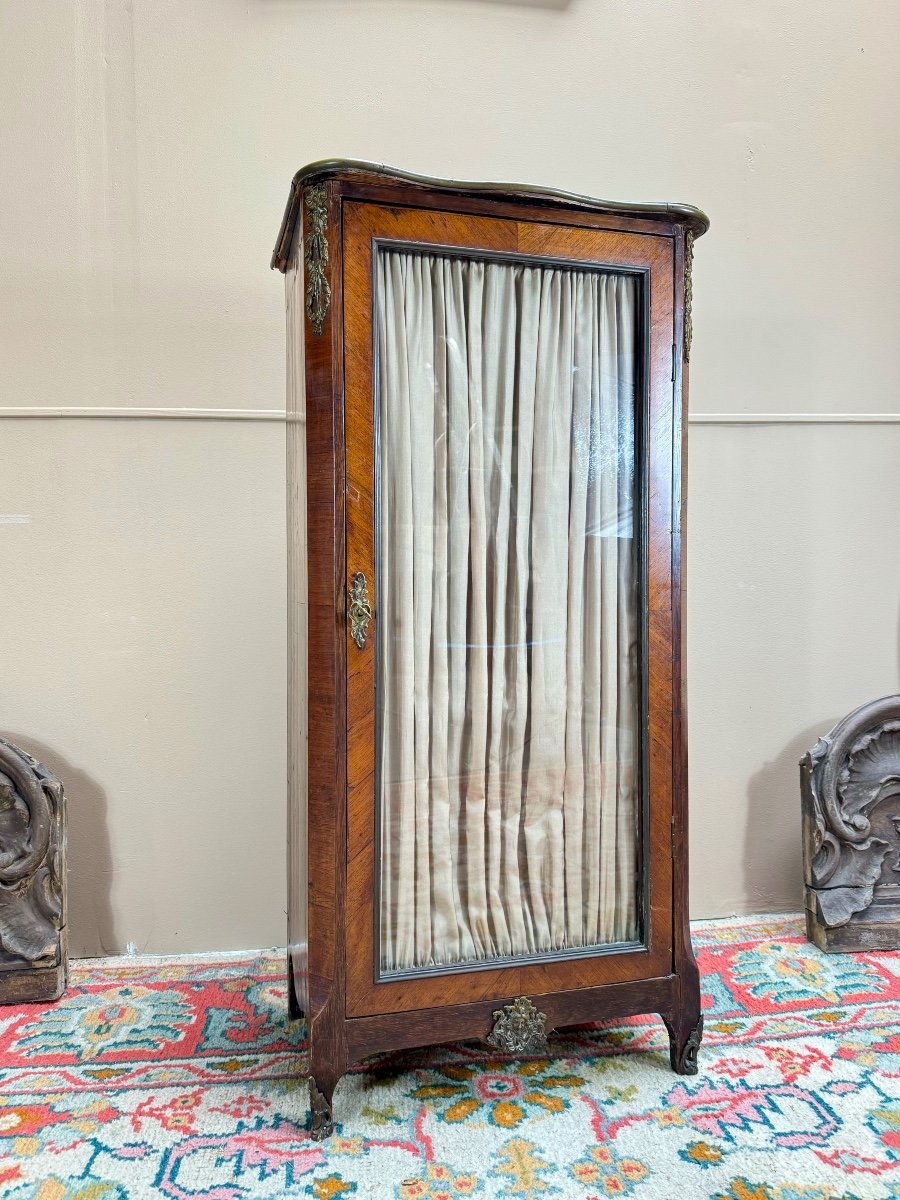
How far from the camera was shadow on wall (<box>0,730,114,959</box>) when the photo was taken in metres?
2.53

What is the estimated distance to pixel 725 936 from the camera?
2691mm

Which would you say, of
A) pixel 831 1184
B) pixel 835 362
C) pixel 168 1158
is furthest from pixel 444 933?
pixel 835 362

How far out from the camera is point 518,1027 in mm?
1839

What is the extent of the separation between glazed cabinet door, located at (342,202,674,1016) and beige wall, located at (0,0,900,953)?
0.90 m

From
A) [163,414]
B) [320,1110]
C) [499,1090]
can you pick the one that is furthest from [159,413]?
[499,1090]

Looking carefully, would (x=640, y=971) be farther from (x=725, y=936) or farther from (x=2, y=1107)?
(x=2, y=1107)

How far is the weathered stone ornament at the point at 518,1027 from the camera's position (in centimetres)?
183

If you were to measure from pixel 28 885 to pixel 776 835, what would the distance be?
87.4 inches

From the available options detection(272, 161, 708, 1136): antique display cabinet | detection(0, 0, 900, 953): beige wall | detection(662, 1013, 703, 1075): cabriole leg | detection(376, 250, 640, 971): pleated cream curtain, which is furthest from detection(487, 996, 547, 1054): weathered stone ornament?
detection(0, 0, 900, 953): beige wall

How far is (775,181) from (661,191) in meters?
0.37

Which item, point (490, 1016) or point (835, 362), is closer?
point (490, 1016)

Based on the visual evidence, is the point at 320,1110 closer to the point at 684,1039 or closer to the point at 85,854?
the point at 684,1039

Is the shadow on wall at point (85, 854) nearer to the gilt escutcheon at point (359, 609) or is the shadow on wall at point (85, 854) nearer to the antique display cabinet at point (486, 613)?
the antique display cabinet at point (486, 613)

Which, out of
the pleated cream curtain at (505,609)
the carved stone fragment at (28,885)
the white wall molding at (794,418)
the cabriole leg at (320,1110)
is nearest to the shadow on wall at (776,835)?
the white wall molding at (794,418)
